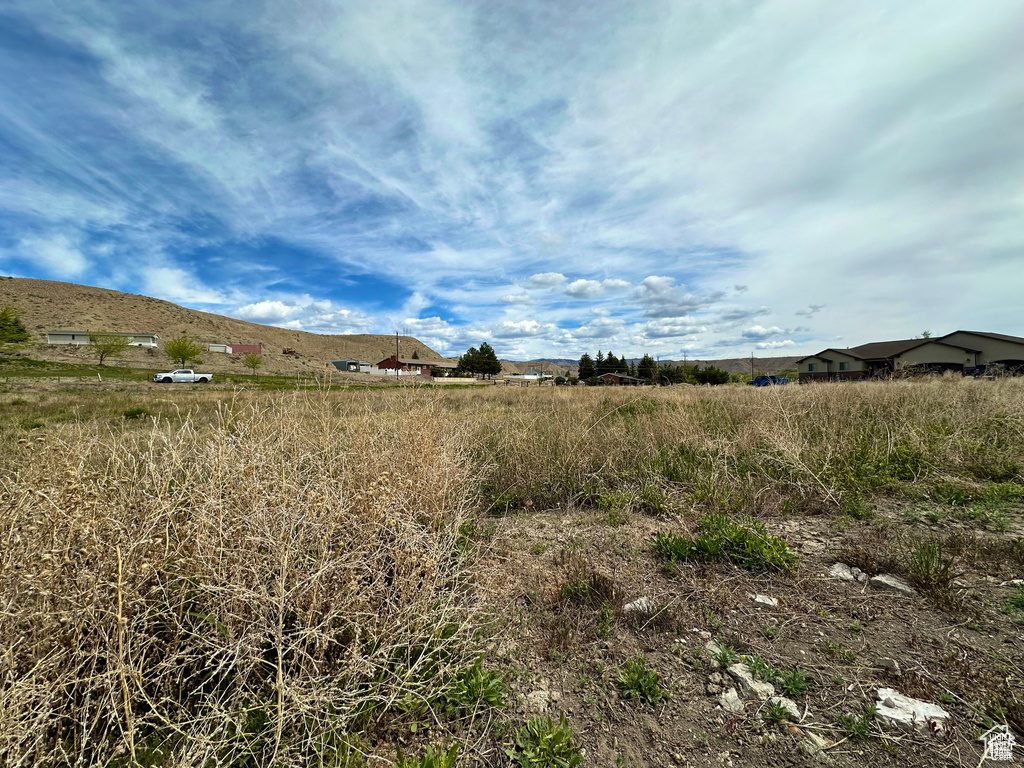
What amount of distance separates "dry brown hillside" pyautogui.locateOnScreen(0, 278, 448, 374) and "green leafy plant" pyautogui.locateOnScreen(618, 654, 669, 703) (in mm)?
60724

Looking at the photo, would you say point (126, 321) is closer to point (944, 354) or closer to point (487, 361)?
point (487, 361)

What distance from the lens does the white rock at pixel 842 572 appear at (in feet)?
9.35

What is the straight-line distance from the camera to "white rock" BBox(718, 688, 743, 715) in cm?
187

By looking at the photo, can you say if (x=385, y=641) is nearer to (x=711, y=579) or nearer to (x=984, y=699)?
(x=711, y=579)

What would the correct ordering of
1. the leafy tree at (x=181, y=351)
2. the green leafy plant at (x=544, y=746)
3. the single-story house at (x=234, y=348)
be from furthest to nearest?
the single-story house at (x=234, y=348) → the leafy tree at (x=181, y=351) → the green leafy plant at (x=544, y=746)

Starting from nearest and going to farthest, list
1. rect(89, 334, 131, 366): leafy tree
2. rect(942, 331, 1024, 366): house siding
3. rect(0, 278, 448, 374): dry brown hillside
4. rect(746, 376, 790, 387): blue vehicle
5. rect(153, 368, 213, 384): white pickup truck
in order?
rect(746, 376, 790, 387): blue vehicle < rect(942, 331, 1024, 366): house siding < rect(153, 368, 213, 384): white pickup truck < rect(89, 334, 131, 366): leafy tree < rect(0, 278, 448, 374): dry brown hillside

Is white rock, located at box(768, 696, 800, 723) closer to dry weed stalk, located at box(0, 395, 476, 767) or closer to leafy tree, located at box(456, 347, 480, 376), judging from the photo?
dry weed stalk, located at box(0, 395, 476, 767)

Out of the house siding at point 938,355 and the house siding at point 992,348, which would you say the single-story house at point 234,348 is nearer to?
the house siding at point 938,355

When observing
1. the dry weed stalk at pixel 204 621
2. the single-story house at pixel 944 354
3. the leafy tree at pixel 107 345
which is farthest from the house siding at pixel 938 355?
the leafy tree at pixel 107 345

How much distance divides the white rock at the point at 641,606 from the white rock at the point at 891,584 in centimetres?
157

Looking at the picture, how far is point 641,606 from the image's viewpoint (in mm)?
2615

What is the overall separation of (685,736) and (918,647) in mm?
1469

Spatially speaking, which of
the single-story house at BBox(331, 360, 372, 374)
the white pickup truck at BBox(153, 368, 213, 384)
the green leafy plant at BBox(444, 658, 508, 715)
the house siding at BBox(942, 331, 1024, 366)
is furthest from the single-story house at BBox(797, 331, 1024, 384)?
the single-story house at BBox(331, 360, 372, 374)

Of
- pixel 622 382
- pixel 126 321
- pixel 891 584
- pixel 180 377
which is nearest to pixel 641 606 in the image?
pixel 891 584
